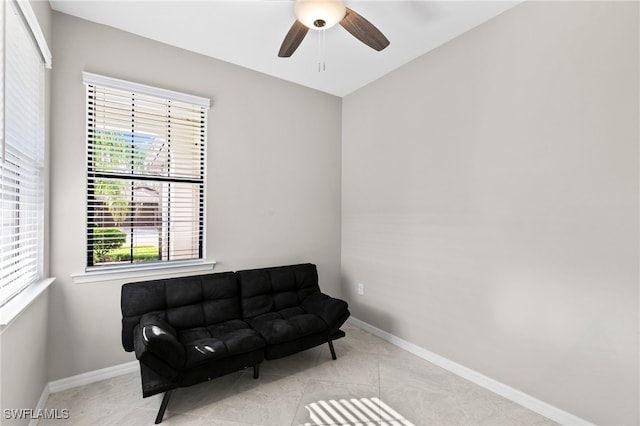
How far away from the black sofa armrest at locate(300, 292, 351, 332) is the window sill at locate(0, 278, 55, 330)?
1.96 m

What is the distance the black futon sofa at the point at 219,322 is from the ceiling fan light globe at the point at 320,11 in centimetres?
214

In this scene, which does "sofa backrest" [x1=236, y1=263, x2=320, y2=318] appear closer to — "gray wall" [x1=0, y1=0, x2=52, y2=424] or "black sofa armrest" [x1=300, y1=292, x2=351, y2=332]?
"black sofa armrest" [x1=300, y1=292, x2=351, y2=332]

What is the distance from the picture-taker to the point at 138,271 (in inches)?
101

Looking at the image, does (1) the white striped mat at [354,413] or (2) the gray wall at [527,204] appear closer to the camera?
(2) the gray wall at [527,204]

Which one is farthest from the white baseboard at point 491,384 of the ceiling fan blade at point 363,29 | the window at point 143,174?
the ceiling fan blade at point 363,29

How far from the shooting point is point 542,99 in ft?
6.72

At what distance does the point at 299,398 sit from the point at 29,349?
1736 mm

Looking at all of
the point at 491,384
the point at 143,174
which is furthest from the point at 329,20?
the point at 491,384

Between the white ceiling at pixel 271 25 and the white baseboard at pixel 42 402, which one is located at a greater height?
the white ceiling at pixel 271 25

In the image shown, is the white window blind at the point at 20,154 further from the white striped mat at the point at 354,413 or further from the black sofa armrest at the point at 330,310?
Answer: the black sofa armrest at the point at 330,310

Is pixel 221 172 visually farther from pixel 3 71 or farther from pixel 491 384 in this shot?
pixel 491 384

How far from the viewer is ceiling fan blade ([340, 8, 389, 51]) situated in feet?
6.16

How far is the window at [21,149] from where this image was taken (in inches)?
59.6

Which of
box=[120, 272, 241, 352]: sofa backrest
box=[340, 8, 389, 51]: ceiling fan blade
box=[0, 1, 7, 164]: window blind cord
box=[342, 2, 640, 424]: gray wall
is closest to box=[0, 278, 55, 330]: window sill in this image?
box=[120, 272, 241, 352]: sofa backrest
